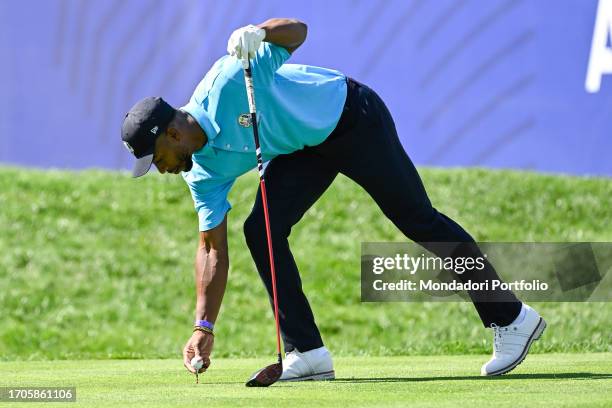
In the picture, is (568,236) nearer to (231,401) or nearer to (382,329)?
(382,329)

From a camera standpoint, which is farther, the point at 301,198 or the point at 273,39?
the point at 301,198

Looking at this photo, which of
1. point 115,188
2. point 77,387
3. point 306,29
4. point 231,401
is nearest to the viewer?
point 231,401

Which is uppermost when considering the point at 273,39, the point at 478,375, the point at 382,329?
the point at 273,39

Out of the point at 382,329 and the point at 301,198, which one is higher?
the point at 301,198

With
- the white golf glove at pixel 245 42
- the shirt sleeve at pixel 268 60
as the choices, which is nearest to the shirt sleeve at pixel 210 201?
the shirt sleeve at pixel 268 60

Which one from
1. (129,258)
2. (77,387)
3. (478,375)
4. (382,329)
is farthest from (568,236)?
(77,387)

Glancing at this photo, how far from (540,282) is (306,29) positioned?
9.96 metres

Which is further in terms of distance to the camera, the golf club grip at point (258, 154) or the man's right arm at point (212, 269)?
the man's right arm at point (212, 269)

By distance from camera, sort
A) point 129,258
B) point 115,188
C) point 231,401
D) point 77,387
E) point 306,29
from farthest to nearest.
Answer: point 115,188, point 129,258, point 306,29, point 77,387, point 231,401

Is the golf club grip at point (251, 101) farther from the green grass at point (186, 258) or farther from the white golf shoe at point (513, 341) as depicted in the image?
the green grass at point (186, 258)

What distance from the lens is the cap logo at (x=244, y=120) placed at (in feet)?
17.7

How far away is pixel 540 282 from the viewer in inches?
583
